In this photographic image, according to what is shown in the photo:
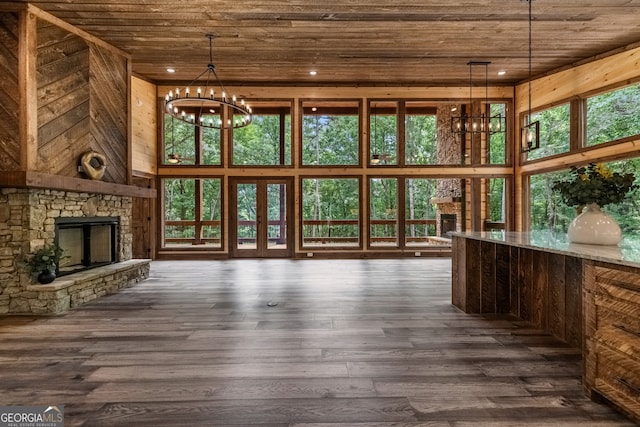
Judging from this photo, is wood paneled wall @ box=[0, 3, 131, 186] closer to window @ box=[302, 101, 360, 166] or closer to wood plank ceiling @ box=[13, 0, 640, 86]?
wood plank ceiling @ box=[13, 0, 640, 86]

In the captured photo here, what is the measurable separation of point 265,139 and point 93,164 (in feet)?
14.4

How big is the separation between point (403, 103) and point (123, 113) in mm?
6240

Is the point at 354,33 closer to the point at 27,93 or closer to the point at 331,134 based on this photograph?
the point at 331,134

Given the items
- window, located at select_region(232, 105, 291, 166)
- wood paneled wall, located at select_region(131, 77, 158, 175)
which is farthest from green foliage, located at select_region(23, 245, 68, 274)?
window, located at select_region(232, 105, 291, 166)

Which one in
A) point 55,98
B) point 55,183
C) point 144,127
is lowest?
point 55,183

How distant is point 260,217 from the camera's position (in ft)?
28.5

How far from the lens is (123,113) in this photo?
5.81 metres

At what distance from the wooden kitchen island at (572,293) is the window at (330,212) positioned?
14.4ft

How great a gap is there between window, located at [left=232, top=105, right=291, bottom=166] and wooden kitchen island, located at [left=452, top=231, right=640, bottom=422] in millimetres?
5541

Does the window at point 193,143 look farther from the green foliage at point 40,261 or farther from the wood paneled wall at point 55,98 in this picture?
the green foliage at point 40,261

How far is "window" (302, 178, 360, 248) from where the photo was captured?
28.3 feet

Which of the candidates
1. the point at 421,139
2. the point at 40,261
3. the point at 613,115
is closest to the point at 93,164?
the point at 40,261

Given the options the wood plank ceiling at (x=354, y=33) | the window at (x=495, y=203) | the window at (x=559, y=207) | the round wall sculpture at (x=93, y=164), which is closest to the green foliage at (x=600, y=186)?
the wood plank ceiling at (x=354, y=33)

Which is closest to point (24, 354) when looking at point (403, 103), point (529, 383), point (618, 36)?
point (529, 383)
